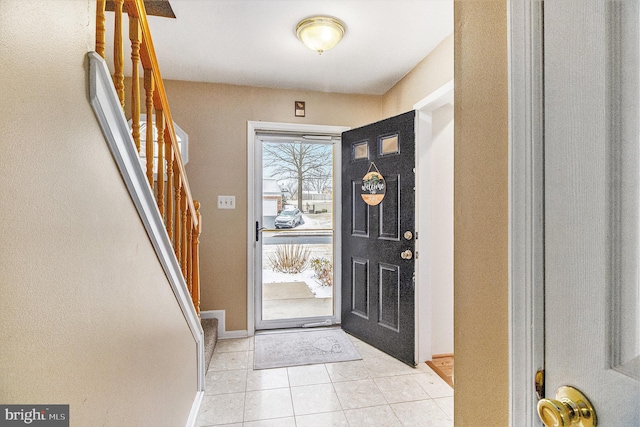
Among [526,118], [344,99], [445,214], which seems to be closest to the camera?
[526,118]

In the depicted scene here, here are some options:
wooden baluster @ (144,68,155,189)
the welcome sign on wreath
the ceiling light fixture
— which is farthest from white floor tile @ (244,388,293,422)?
the ceiling light fixture

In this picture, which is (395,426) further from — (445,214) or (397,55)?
(397,55)

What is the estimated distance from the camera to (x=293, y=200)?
10.5 ft

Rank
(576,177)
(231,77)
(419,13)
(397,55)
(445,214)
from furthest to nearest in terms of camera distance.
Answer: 1. (231,77)
2. (445,214)
3. (397,55)
4. (419,13)
5. (576,177)

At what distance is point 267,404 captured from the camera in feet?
6.38

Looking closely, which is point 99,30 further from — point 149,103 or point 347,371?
point 347,371

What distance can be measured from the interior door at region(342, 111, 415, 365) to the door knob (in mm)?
1877

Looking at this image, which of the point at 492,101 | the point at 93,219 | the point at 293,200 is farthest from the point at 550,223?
the point at 293,200

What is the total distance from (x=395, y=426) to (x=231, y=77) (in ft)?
9.66

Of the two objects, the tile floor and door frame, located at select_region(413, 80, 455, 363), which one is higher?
door frame, located at select_region(413, 80, 455, 363)

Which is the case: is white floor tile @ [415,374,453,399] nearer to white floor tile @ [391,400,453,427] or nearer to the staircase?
white floor tile @ [391,400,453,427]

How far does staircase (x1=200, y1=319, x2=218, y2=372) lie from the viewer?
2.38 meters

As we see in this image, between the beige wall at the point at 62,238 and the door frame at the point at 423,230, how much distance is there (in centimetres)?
197

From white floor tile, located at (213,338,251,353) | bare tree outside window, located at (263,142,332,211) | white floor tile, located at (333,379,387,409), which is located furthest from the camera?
bare tree outside window, located at (263,142,332,211)
